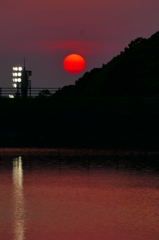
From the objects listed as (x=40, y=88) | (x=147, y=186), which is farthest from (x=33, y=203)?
(x=40, y=88)

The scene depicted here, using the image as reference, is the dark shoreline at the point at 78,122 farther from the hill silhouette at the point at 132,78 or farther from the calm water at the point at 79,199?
the calm water at the point at 79,199

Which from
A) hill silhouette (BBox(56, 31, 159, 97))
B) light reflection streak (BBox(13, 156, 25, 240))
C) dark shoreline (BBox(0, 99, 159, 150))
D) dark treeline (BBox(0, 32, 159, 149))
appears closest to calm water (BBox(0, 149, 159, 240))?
light reflection streak (BBox(13, 156, 25, 240))

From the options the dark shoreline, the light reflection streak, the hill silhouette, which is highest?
the hill silhouette

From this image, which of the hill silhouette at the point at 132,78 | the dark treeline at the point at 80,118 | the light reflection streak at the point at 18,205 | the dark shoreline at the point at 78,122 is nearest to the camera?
the light reflection streak at the point at 18,205

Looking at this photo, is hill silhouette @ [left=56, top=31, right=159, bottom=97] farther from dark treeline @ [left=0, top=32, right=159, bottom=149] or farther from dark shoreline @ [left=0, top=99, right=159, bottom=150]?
dark shoreline @ [left=0, top=99, right=159, bottom=150]

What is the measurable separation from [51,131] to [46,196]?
38.7 meters

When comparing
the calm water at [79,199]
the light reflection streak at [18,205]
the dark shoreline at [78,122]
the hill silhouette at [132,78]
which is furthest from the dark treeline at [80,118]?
the light reflection streak at [18,205]

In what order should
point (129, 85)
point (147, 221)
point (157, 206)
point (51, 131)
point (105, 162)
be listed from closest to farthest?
1. point (147, 221)
2. point (157, 206)
3. point (105, 162)
4. point (51, 131)
5. point (129, 85)

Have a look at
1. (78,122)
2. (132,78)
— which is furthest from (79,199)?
(132,78)

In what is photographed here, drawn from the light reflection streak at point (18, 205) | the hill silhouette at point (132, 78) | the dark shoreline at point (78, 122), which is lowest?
the light reflection streak at point (18, 205)

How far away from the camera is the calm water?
12.8 metres

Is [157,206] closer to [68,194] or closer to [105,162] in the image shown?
[68,194]

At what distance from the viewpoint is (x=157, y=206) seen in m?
15.7

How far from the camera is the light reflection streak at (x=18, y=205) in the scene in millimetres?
12748
